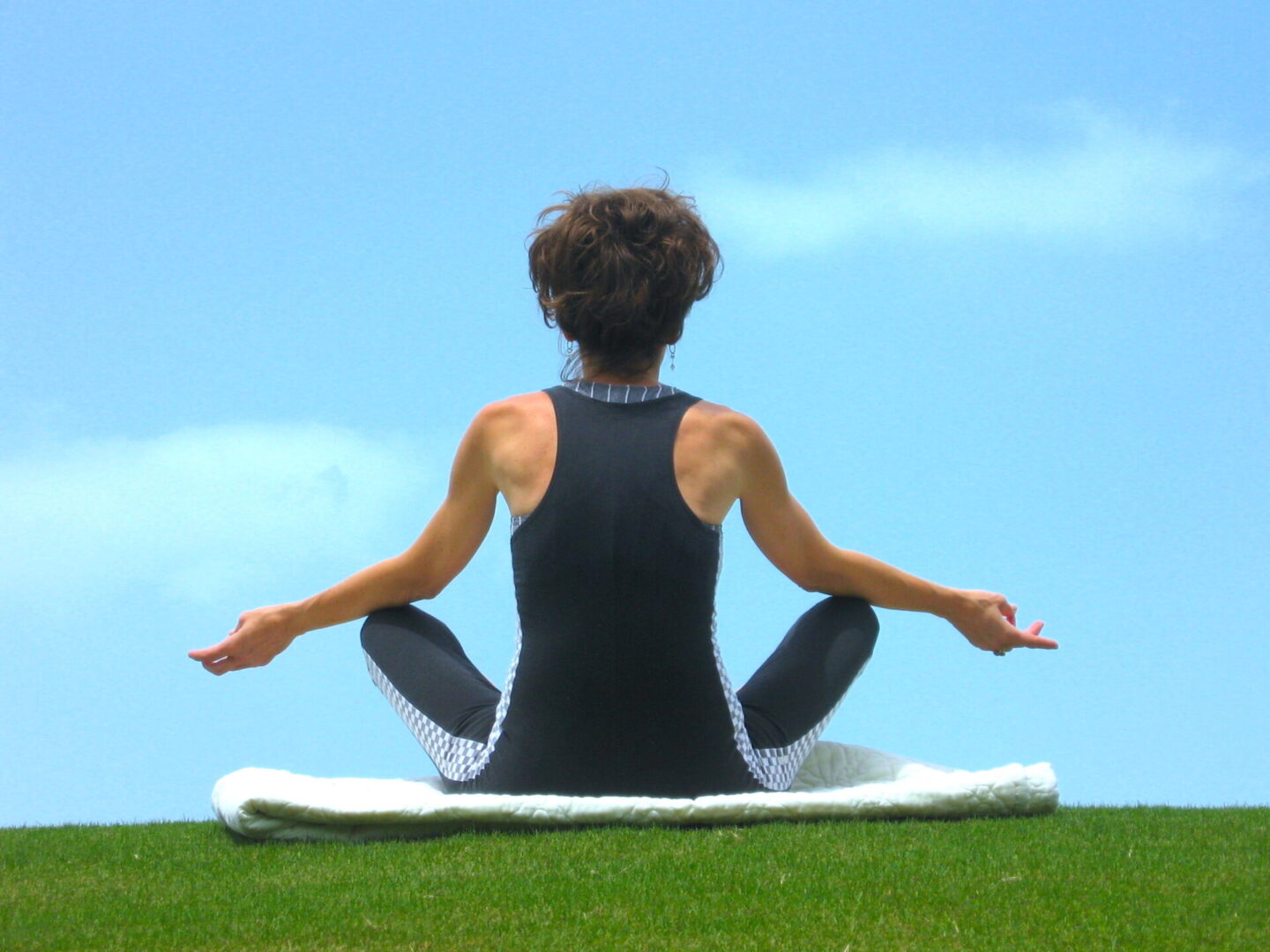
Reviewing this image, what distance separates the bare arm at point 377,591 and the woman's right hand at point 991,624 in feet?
4.12

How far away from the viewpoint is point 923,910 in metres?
2.48

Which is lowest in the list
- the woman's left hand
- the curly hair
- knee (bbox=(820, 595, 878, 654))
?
the woman's left hand

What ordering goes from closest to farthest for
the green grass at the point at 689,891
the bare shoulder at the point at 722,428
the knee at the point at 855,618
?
the green grass at the point at 689,891
the bare shoulder at the point at 722,428
the knee at the point at 855,618

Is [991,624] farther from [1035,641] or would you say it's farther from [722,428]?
[722,428]

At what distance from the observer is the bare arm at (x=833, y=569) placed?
345cm

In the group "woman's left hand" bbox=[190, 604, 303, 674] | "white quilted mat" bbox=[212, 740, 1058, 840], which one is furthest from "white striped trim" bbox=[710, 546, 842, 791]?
"woman's left hand" bbox=[190, 604, 303, 674]

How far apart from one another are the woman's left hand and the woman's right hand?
67.5 inches

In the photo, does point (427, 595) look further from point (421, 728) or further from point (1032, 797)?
point (1032, 797)

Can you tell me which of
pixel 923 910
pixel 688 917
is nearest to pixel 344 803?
pixel 688 917

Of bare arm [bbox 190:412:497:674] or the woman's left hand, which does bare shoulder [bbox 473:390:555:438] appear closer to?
bare arm [bbox 190:412:497:674]

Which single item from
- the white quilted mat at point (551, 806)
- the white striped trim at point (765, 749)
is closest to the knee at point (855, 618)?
the white striped trim at point (765, 749)

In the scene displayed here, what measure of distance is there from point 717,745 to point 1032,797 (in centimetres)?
79

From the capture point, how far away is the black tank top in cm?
328

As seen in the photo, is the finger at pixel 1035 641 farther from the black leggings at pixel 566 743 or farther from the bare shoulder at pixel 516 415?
the bare shoulder at pixel 516 415
